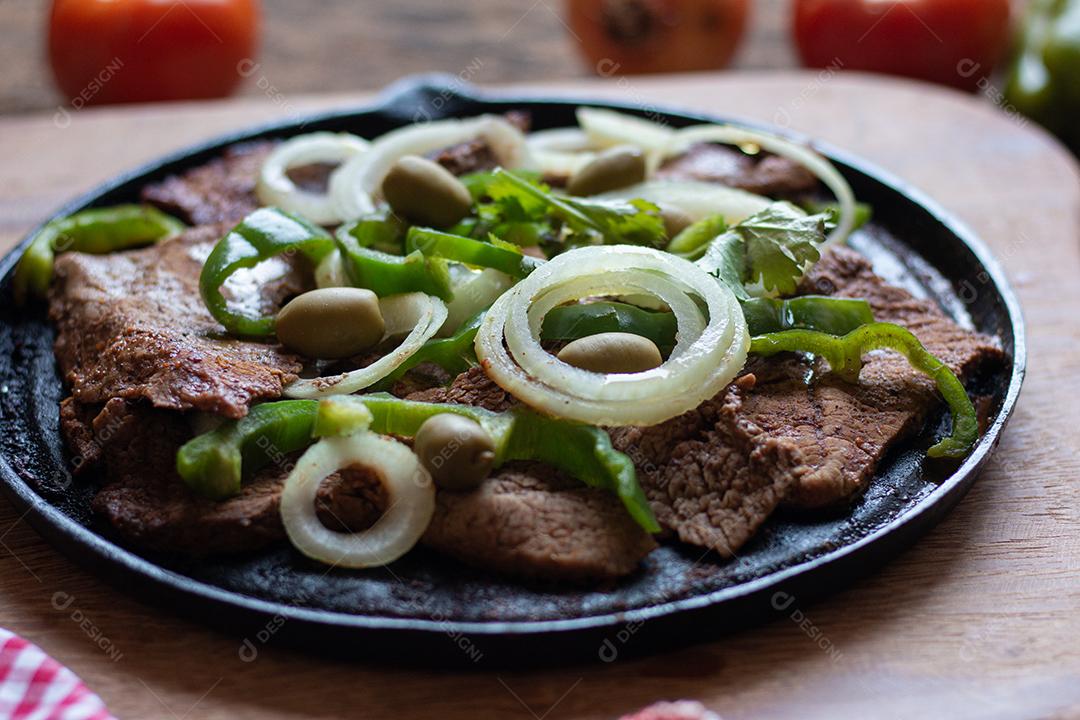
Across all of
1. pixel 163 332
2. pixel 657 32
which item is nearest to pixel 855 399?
pixel 163 332

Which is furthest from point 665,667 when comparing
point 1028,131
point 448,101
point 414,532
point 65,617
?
point 1028,131

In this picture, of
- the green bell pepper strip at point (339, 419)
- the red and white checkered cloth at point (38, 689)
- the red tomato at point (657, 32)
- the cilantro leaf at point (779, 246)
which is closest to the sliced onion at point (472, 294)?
the green bell pepper strip at point (339, 419)

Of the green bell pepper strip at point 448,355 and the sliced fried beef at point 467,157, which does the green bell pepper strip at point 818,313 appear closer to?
the green bell pepper strip at point 448,355

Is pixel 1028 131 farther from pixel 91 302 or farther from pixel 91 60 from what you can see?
pixel 91 60

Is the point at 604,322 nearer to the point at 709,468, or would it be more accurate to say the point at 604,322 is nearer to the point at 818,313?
the point at 709,468

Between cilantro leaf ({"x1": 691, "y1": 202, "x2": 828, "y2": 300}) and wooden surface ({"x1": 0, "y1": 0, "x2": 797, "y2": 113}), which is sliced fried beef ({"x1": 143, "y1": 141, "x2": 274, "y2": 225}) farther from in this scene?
wooden surface ({"x1": 0, "y1": 0, "x2": 797, "y2": 113})
